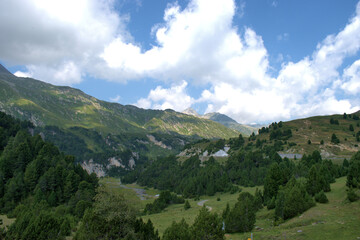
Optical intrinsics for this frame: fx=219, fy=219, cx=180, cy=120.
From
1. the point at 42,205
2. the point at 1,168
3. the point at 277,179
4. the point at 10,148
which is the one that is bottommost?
the point at 42,205

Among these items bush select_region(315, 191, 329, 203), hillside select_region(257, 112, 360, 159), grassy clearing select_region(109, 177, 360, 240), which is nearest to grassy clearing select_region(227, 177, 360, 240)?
grassy clearing select_region(109, 177, 360, 240)

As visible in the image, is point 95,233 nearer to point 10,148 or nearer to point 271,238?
point 271,238

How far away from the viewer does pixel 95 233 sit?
134ft

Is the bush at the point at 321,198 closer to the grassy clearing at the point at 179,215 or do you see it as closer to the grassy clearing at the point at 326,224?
the grassy clearing at the point at 326,224

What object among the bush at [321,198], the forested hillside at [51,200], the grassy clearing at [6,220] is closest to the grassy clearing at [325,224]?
the bush at [321,198]

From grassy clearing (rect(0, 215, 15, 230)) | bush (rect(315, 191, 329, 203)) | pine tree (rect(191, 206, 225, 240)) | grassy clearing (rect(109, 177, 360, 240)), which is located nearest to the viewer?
grassy clearing (rect(109, 177, 360, 240))

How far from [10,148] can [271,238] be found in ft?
412

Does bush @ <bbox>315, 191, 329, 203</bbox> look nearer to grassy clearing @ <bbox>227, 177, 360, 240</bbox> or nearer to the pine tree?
grassy clearing @ <bbox>227, 177, 360, 240</bbox>

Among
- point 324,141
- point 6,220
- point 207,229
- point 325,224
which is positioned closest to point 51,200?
point 6,220

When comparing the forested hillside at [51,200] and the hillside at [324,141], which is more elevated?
the hillside at [324,141]

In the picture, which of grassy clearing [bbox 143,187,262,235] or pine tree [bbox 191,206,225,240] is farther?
grassy clearing [bbox 143,187,262,235]

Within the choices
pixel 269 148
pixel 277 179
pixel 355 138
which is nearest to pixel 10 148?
pixel 277 179

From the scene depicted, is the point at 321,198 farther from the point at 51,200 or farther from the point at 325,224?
the point at 51,200

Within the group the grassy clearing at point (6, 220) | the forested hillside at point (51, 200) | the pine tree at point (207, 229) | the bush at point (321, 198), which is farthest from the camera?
the grassy clearing at point (6, 220)
